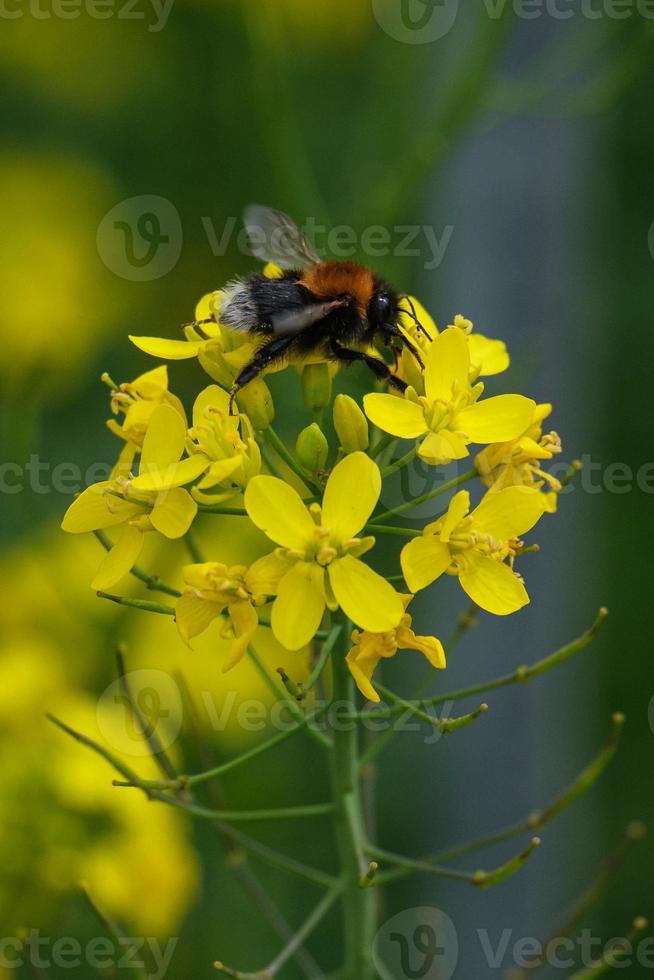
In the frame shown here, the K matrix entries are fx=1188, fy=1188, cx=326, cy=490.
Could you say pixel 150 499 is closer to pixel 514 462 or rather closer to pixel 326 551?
pixel 326 551

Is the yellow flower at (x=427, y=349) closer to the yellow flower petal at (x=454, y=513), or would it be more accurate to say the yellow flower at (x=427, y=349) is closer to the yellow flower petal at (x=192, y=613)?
the yellow flower petal at (x=454, y=513)

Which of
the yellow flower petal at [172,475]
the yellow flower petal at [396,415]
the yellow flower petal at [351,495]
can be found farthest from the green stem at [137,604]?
the yellow flower petal at [396,415]

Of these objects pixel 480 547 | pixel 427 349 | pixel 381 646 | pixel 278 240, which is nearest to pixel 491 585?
pixel 480 547

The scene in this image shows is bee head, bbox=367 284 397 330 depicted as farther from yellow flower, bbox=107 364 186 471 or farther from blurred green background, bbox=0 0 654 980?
blurred green background, bbox=0 0 654 980

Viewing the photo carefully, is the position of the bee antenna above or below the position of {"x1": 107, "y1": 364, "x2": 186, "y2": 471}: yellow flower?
above

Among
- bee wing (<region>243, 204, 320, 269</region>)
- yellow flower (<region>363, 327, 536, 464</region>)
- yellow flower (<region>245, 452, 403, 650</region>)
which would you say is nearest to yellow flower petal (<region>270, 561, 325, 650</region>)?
yellow flower (<region>245, 452, 403, 650</region>)

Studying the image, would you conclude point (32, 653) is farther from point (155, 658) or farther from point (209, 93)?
point (209, 93)

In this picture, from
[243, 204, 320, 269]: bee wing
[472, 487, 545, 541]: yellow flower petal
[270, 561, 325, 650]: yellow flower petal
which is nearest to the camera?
[270, 561, 325, 650]: yellow flower petal
